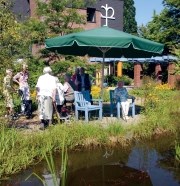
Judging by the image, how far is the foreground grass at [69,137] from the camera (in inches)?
231

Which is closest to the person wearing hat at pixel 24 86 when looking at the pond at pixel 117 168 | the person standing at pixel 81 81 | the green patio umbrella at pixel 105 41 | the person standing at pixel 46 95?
the green patio umbrella at pixel 105 41

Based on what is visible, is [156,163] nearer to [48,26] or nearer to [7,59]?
[7,59]

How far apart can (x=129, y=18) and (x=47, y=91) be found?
180 ft

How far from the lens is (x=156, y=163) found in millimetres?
6383

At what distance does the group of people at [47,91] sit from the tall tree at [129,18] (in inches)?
1987

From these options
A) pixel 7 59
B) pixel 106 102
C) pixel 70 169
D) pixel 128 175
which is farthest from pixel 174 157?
pixel 106 102

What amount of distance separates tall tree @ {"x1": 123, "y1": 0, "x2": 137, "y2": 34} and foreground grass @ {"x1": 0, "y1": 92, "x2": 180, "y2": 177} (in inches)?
2055

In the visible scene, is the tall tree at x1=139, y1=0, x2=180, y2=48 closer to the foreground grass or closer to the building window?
the building window

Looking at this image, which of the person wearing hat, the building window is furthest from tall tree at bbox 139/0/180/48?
the person wearing hat

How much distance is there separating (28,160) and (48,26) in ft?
36.6

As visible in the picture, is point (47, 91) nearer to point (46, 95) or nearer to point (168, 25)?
point (46, 95)

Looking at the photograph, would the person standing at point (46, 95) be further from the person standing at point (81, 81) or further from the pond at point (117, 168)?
the person standing at point (81, 81)

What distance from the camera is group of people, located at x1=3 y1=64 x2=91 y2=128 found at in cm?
829

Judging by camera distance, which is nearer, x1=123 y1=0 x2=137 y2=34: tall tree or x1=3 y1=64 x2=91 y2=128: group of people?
x1=3 y1=64 x2=91 y2=128: group of people
